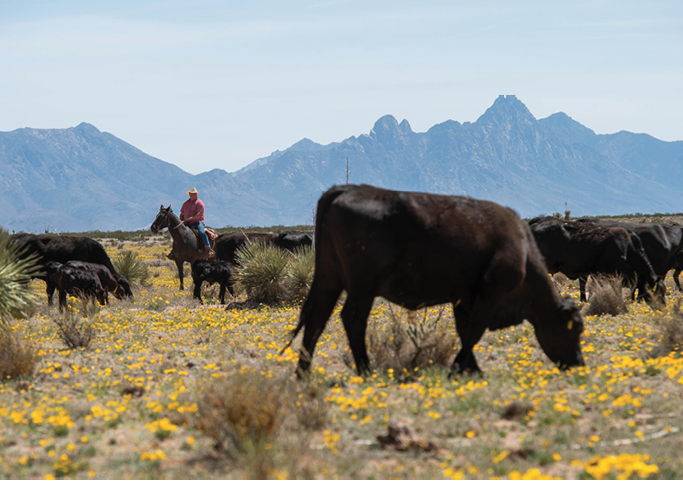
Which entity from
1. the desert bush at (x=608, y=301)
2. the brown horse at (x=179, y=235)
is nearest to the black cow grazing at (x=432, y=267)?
the desert bush at (x=608, y=301)

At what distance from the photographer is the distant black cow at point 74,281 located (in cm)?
1453

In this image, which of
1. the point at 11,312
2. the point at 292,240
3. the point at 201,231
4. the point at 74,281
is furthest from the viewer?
the point at 292,240

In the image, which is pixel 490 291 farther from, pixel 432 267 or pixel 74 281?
pixel 74 281

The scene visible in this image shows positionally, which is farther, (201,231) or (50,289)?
(201,231)

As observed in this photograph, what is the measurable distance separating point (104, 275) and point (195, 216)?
641cm

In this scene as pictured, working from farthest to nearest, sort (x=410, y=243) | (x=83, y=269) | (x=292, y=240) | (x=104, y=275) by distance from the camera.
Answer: (x=292, y=240) → (x=104, y=275) → (x=83, y=269) → (x=410, y=243)

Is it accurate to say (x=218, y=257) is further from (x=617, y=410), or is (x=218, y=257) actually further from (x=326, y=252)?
(x=617, y=410)

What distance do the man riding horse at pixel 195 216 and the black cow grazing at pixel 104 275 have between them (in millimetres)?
5128

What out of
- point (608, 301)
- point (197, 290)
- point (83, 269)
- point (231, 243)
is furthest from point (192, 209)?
point (608, 301)

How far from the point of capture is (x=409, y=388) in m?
6.81

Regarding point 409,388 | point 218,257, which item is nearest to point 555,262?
point 409,388

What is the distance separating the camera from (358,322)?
22.5ft

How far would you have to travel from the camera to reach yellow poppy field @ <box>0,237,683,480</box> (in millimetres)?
4504

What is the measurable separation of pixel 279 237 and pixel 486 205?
16453 millimetres
